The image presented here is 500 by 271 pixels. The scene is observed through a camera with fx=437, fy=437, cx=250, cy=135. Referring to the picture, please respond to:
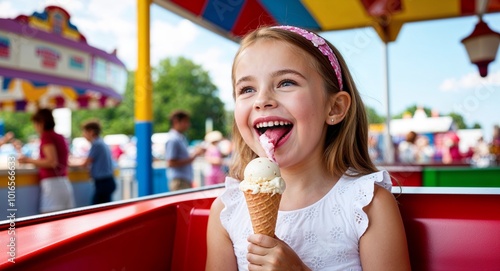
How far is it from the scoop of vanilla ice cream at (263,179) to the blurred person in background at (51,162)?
3.87 meters

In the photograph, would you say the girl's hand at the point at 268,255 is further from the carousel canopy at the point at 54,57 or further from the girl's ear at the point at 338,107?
the carousel canopy at the point at 54,57

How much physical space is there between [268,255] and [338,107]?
1.80 feet

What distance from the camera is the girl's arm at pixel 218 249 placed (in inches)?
51.0

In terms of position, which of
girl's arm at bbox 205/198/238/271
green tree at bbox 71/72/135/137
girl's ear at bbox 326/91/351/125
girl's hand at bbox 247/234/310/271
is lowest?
girl's arm at bbox 205/198/238/271

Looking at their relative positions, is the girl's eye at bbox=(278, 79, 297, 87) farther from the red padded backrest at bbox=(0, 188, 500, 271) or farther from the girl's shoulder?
the red padded backrest at bbox=(0, 188, 500, 271)

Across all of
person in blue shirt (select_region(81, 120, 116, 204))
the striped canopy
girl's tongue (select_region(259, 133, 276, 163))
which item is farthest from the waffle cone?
person in blue shirt (select_region(81, 120, 116, 204))

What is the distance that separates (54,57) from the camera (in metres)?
5.75

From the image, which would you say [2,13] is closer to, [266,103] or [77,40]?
[77,40]

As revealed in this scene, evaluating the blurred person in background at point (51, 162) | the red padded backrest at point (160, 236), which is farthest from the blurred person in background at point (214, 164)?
the red padded backrest at point (160, 236)

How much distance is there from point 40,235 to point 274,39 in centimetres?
79

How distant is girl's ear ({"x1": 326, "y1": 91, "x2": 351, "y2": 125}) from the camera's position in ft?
4.24

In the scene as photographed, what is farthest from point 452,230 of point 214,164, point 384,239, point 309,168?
point 214,164

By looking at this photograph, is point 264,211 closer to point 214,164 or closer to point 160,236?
point 160,236

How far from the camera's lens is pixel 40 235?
1.02m
